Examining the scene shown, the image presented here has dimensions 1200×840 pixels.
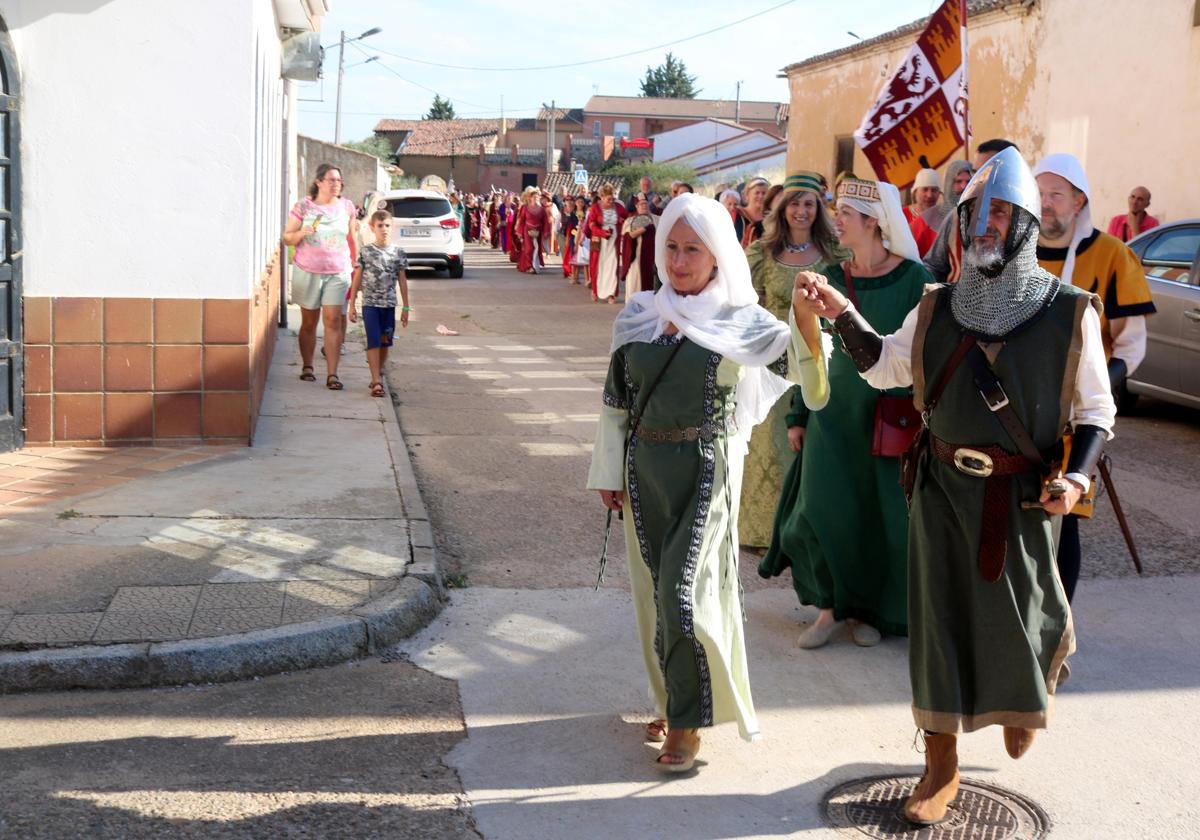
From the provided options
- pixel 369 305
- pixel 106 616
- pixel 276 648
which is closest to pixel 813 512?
pixel 276 648

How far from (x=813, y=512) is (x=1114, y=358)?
1464 millimetres

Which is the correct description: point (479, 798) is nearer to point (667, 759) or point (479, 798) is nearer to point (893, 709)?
point (667, 759)

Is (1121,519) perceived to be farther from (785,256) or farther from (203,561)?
(203,561)

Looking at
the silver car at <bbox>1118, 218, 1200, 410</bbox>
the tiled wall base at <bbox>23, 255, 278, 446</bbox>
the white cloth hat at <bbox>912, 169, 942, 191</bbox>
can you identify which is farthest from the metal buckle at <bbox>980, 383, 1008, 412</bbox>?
the silver car at <bbox>1118, 218, 1200, 410</bbox>

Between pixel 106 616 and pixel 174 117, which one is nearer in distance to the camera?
pixel 106 616

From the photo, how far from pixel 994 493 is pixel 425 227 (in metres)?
24.0

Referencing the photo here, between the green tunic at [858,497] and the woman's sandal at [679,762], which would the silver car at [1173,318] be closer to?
the green tunic at [858,497]

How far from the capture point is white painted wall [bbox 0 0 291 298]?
8008 mm

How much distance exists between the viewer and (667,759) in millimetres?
4402

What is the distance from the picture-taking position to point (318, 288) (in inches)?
456

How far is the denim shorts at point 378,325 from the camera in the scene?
11414 mm

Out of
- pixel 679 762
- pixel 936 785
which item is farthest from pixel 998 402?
pixel 679 762

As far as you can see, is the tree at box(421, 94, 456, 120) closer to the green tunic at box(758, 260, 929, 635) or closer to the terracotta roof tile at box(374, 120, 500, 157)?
the terracotta roof tile at box(374, 120, 500, 157)

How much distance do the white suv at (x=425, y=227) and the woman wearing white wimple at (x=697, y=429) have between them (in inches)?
904
